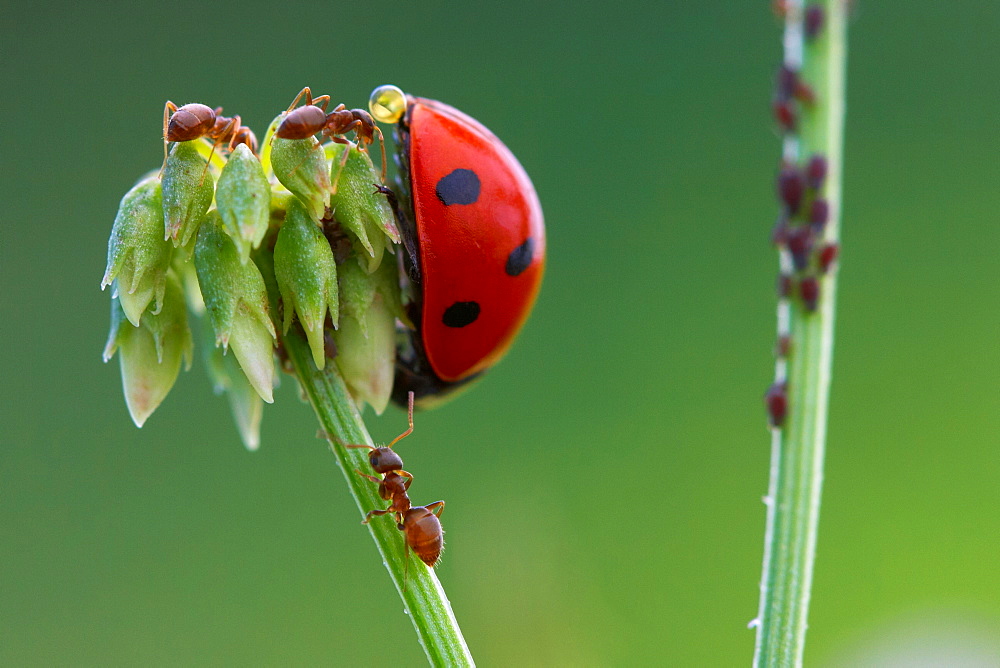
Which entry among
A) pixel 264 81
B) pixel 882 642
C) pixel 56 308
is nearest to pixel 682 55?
pixel 264 81

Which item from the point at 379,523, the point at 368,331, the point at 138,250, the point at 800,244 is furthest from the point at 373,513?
the point at 800,244

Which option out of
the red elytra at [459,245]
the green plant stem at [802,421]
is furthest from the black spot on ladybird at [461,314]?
the green plant stem at [802,421]

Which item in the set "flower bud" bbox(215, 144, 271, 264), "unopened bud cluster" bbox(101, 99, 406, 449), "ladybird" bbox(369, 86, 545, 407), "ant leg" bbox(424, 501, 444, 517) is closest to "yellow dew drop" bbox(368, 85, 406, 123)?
"ladybird" bbox(369, 86, 545, 407)

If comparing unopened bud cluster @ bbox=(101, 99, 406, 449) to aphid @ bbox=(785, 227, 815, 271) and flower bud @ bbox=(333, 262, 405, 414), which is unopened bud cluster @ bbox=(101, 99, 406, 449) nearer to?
flower bud @ bbox=(333, 262, 405, 414)

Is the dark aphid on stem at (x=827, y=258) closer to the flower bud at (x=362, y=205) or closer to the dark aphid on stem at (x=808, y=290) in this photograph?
the dark aphid on stem at (x=808, y=290)

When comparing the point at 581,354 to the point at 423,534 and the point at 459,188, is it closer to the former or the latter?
the point at 459,188

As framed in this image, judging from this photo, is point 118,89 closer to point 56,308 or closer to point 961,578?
point 56,308
